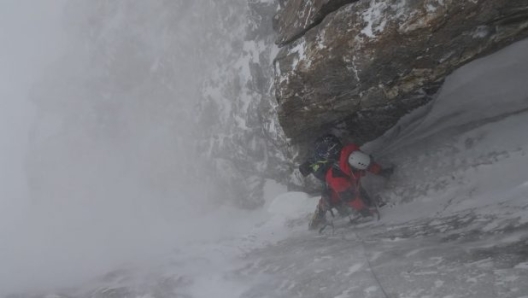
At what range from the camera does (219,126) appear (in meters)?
15.1

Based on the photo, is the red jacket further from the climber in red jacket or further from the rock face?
the rock face

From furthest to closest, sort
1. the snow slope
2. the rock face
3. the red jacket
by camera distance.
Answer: the red jacket, the rock face, the snow slope

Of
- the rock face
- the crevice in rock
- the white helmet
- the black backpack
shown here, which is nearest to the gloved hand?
the rock face

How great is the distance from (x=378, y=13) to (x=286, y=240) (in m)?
5.96

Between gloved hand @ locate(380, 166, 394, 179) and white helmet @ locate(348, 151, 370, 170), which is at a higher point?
white helmet @ locate(348, 151, 370, 170)

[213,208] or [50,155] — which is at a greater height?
[50,155]

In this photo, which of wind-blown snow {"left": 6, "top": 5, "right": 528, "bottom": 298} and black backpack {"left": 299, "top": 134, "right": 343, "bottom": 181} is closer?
wind-blown snow {"left": 6, "top": 5, "right": 528, "bottom": 298}

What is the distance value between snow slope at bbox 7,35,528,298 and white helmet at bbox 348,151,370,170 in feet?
3.83

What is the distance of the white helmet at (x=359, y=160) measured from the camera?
26.7ft

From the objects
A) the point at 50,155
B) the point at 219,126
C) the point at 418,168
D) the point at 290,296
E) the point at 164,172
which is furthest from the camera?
the point at 50,155

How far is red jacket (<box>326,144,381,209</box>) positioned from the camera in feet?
27.5

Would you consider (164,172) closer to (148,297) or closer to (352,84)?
(148,297)

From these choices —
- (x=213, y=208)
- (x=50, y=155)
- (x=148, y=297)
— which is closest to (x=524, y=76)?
(x=148, y=297)

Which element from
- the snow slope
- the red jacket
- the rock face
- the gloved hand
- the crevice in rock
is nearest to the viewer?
the snow slope
